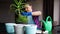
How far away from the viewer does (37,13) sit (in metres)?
1.15

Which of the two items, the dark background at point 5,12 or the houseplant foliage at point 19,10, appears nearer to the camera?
the houseplant foliage at point 19,10

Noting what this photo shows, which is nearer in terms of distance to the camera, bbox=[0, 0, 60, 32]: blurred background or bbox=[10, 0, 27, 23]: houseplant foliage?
bbox=[10, 0, 27, 23]: houseplant foliage

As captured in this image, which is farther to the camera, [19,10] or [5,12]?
[5,12]

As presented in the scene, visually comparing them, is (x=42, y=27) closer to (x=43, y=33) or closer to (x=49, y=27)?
(x=49, y=27)

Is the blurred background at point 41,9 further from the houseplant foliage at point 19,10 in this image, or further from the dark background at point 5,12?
the houseplant foliage at point 19,10

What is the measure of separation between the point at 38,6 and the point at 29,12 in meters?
1.04

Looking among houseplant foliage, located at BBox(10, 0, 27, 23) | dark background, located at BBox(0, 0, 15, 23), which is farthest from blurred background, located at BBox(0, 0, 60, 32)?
houseplant foliage, located at BBox(10, 0, 27, 23)

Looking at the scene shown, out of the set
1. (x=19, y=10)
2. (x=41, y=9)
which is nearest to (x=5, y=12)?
(x=41, y=9)

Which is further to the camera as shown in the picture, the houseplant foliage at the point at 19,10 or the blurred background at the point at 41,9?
the blurred background at the point at 41,9

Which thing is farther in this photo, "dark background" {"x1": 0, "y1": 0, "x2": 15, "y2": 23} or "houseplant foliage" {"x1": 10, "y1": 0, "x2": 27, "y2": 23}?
"dark background" {"x1": 0, "y1": 0, "x2": 15, "y2": 23}

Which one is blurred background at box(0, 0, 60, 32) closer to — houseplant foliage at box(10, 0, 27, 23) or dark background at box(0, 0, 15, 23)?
dark background at box(0, 0, 15, 23)

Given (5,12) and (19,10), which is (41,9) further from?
(19,10)

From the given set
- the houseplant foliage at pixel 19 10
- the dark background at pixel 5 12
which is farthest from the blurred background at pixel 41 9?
the houseplant foliage at pixel 19 10

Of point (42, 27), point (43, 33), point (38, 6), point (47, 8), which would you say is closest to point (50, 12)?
point (47, 8)
